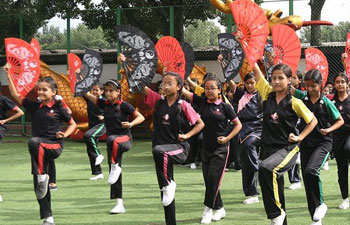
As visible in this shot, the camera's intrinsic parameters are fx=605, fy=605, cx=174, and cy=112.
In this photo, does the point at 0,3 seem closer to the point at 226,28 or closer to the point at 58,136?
the point at 226,28

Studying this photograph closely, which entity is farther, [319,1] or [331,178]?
[319,1]

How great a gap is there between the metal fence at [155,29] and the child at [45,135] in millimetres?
8329

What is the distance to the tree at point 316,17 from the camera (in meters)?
14.0

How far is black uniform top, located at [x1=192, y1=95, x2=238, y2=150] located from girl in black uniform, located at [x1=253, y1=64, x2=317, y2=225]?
84cm

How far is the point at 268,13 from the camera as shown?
44.7 ft

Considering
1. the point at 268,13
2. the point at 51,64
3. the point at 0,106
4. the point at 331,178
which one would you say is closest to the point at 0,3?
the point at 51,64

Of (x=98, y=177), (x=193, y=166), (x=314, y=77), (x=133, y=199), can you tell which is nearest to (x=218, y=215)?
(x=133, y=199)

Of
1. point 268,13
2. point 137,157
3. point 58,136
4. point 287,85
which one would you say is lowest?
point 137,157

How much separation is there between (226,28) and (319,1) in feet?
7.35

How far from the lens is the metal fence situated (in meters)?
15.2

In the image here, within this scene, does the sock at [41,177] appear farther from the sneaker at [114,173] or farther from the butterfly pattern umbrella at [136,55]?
the butterfly pattern umbrella at [136,55]

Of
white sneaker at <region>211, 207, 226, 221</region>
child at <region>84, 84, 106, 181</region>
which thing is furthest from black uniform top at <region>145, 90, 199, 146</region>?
child at <region>84, 84, 106, 181</region>

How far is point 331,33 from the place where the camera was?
14688 millimetres

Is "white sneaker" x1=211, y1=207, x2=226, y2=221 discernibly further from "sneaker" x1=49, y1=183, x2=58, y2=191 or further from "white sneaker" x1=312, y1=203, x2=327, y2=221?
"sneaker" x1=49, y1=183, x2=58, y2=191
